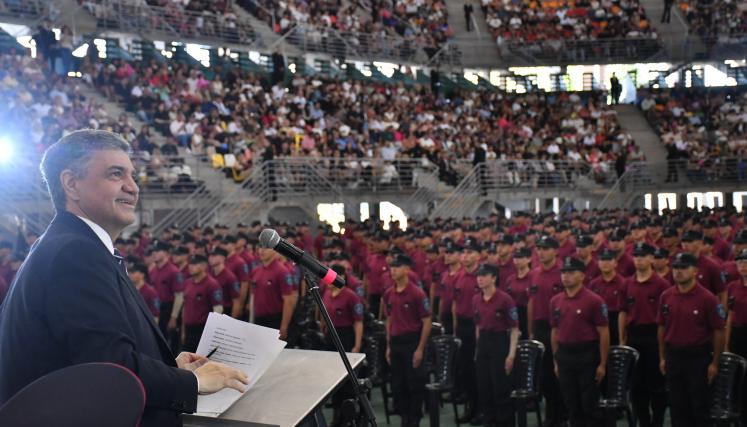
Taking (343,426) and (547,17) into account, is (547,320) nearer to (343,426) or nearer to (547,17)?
(343,426)

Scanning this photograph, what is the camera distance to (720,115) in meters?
32.0

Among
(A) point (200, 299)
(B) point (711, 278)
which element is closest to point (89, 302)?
(A) point (200, 299)

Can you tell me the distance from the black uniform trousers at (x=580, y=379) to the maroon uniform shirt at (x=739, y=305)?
149cm

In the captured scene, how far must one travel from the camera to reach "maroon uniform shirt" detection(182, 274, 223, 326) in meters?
9.92

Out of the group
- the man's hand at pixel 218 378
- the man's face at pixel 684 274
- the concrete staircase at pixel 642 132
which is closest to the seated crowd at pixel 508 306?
the man's face at pixel 684 274

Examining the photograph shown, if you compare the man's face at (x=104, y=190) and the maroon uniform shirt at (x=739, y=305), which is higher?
the man's face at (x=104, y=190)

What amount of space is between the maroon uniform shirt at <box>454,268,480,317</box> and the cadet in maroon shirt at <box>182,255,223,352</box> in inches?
110

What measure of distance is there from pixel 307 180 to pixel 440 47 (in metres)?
15.1

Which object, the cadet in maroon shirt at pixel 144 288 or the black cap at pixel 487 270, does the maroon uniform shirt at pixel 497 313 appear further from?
the cadet in maroon shirt at pixel 144 288

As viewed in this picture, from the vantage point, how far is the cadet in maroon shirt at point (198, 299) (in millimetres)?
9906

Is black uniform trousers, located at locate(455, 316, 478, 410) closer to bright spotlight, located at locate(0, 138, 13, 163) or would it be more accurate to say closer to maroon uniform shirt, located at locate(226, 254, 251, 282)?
maroon uniform shirt, located at locate(226, 254, 251, 282)

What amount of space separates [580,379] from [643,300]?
1.28 metres

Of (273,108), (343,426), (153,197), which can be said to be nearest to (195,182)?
(153,197)

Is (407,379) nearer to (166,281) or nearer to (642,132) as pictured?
(166,281)
